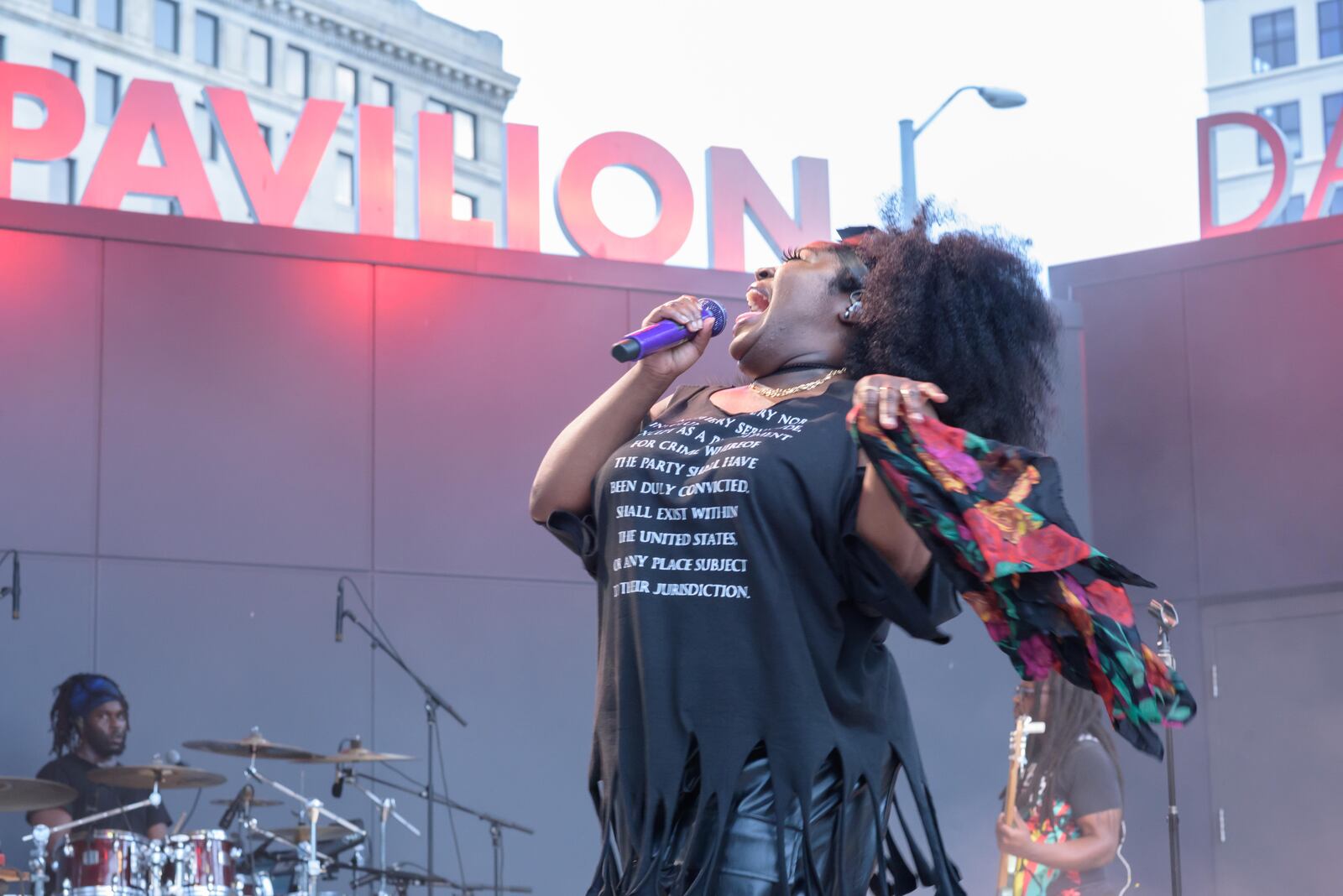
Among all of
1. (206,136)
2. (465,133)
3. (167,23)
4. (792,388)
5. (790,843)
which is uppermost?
(167,23)

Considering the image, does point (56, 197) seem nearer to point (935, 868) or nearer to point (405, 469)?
point (405, 469)

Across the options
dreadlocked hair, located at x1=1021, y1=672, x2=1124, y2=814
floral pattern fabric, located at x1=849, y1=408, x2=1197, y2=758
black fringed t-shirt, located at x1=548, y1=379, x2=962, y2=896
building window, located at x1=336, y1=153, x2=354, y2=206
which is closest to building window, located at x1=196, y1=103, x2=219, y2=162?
building window, located at x1=336, y1=153, x2=354, y2=206

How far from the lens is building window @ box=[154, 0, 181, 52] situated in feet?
109

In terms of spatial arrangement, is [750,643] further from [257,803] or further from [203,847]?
[257,803]

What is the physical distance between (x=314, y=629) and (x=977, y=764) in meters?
3.31

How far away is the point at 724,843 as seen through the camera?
1.75 m

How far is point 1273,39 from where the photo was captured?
36656mm

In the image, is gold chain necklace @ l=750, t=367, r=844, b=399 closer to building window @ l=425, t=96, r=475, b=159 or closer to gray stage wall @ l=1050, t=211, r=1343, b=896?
gray stage wall @ l=1050, t=211, r=1343, b=896

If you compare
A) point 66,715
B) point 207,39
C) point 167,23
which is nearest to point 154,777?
point 66,715

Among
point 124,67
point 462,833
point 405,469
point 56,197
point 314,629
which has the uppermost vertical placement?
point 124,67

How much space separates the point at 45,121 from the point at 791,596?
693 cm

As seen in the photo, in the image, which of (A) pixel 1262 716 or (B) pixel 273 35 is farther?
(B) pixel 273 35

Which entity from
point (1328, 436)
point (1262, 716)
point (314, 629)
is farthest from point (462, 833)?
point (1328, 436)

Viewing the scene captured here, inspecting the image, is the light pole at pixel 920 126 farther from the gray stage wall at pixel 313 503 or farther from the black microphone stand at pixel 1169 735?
the black microphone stand at pixel 1169 735
